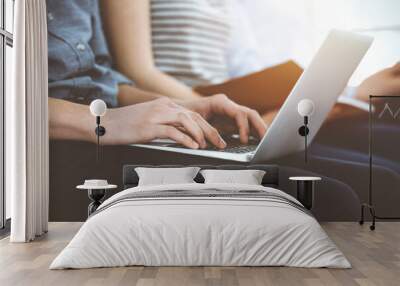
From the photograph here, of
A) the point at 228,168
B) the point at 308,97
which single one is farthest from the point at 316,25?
the point at 228,168

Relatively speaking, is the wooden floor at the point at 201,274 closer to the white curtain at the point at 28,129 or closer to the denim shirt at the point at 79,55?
the white curtain at the point at 28,129

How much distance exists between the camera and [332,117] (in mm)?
7738

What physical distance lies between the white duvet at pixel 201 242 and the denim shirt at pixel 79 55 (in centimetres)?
319

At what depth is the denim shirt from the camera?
25.4 feet

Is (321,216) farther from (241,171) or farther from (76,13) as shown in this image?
(76,13)

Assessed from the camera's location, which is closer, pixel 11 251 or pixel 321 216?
pixel 11 251

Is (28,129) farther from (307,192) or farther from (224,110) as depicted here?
(307,192)

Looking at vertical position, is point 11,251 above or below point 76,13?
below

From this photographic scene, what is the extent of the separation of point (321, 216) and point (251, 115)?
1.60m

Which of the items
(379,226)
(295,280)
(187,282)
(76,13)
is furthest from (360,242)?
(76,13)

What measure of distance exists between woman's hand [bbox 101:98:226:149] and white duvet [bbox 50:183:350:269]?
287 centimetres

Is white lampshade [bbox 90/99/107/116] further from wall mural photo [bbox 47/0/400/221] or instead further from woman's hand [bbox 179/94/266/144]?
woman's hand [bbox 179/94/266/144]

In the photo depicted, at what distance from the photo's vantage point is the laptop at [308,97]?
7691 millimetres

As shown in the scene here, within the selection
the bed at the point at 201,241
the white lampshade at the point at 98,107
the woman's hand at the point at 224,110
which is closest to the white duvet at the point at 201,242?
the bed at the point at 201,241
